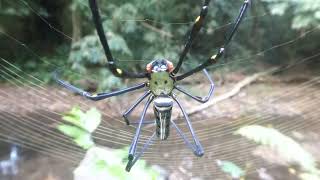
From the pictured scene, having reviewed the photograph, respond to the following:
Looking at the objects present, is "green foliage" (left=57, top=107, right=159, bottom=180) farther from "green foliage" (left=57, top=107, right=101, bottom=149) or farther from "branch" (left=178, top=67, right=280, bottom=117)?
"branch" (left=178, top=67, right=280, bottom=117)

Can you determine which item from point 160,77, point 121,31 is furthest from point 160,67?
point 121,31

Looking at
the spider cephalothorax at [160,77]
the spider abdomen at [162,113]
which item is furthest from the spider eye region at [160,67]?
the spider abdomen at [162,113]

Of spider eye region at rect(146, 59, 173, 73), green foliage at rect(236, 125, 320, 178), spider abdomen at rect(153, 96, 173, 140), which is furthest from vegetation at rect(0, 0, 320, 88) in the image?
spider eye region at rect(146, 59, 173, 73)

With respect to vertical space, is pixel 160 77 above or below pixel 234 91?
below

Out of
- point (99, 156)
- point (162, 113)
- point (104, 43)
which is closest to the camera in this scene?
point (104, 43)

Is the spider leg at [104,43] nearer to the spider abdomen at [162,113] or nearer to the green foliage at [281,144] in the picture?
the spider abdomen at [162,113]

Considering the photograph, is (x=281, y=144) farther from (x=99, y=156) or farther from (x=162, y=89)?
(x=162, y=89)

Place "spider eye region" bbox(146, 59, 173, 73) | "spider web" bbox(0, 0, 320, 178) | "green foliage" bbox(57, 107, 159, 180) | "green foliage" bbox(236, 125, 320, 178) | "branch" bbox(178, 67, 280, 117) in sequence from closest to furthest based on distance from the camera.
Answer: "spider eye region" bbox(146, 59, 173, 73), "green foliage" bbox(57, 107, 159, 180), "green foliage" bbox(236, 125, 320, 178), "spider web" bbox(0, 0, 320, 178), "branch" bbox(178, 67, 280, 117)
